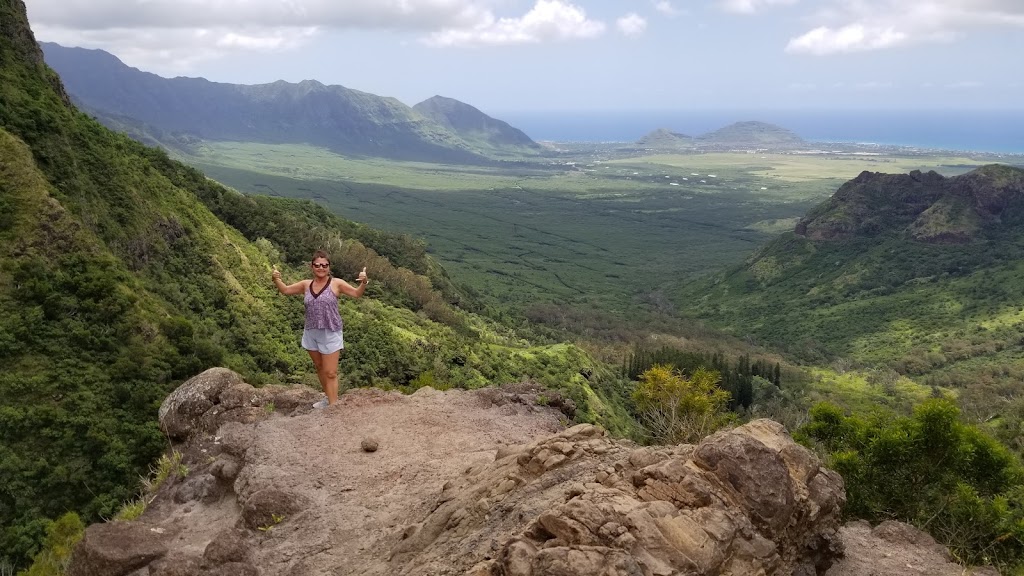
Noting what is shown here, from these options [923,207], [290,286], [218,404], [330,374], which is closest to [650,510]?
[290,286]

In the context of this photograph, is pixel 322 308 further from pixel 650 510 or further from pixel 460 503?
pixel 650 510

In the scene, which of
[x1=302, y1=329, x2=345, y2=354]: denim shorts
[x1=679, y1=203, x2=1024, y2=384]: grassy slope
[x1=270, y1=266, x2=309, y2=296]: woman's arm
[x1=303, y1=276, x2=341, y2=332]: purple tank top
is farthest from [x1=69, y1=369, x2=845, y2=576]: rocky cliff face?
[x1=679, y1=203, x2=1024, y2=384]: grassy slope

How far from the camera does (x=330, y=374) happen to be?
58.2ft

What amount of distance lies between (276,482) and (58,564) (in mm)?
5135

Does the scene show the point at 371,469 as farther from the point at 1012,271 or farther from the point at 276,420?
the point at 1012,271

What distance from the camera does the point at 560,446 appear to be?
12.5m

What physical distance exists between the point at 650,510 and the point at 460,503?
3.85 metres

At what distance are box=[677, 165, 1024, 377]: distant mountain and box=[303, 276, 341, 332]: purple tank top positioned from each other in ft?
323

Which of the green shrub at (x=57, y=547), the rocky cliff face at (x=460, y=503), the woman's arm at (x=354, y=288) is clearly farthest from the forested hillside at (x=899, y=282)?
the green shrub at (x=57, y=547)

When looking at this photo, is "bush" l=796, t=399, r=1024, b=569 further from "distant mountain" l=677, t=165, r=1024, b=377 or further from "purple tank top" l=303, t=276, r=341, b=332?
"distant mountain" l=677, t=165, r=1024, b=377

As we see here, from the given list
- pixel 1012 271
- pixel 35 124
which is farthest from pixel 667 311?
pixel 35 124

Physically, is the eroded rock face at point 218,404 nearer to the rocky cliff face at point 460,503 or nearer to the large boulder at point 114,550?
the rocky cliff face at point 460,503

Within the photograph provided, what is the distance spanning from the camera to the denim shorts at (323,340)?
16859 millimetres

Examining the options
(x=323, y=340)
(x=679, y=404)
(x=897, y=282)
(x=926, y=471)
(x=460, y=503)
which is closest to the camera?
(x=460, y=503)
